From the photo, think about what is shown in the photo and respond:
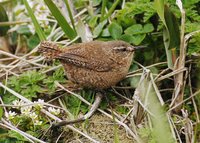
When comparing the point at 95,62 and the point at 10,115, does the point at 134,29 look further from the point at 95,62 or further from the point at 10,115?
the point at 10,115

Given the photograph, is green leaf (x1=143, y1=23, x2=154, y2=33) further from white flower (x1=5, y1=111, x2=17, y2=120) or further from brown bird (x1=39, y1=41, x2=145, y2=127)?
white flower (x1=5, y1=111, x2=17, y2=120)

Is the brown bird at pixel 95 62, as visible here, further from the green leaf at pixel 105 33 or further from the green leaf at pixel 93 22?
the green leaf at pixel 93 22

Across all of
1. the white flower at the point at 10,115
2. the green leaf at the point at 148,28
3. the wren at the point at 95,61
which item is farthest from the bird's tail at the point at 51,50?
the green leaf at the point at 148,28

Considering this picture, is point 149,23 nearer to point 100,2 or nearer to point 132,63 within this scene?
point 132,63

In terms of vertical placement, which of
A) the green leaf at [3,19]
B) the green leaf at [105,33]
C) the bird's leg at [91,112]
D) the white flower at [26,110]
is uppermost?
the green leaf at [3,19]

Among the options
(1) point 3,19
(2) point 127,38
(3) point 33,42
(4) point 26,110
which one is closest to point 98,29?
(2) point 127,38

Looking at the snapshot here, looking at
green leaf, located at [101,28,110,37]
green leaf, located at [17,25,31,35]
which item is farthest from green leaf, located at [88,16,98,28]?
green leaf, located at [17,25,31,35]

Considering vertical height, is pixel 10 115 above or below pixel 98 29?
below
